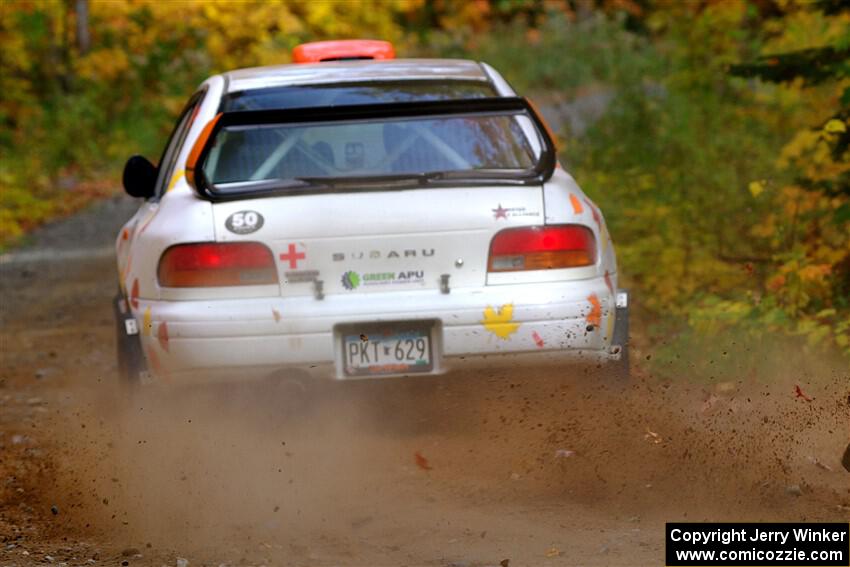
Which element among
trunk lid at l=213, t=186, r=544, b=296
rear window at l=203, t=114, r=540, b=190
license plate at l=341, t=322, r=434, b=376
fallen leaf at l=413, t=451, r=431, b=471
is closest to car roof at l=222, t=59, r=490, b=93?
rear window at l=203, t=114, r=540, b=190

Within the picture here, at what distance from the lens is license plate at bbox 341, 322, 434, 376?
5.76 metres

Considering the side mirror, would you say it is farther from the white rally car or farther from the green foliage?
the green foliage

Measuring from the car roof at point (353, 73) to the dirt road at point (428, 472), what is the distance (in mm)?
1471

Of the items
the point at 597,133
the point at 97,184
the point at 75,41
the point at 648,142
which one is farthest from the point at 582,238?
the point at 75,41

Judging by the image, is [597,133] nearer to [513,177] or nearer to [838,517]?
[513,177]

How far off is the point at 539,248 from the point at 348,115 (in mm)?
922

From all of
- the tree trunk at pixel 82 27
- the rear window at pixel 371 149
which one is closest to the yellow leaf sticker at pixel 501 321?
the rear window at pixel 371 149

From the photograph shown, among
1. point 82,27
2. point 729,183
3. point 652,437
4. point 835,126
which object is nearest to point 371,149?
point 652,437

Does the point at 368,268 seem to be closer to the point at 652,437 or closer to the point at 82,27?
the point at 652,437

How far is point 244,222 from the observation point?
580 centimetres

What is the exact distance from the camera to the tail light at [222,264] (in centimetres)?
578

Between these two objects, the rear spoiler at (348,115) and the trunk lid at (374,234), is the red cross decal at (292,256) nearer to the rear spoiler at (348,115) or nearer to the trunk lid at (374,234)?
the trunk lid at (374,234)

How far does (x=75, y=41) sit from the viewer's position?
23.2 meters

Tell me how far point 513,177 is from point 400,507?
1402 mm
